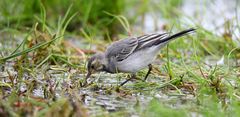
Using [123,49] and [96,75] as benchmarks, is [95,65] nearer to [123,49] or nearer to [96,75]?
[123,49]

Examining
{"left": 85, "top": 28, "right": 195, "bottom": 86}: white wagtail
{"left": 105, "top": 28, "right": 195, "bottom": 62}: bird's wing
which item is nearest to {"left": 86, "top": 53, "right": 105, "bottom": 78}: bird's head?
{"left": 85, "top": 28, "right": 195, "bottom": 86}: white wagtail

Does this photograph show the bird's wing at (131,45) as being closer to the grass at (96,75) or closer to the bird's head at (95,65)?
the bird's head at (95,65)

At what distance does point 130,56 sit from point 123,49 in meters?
0.12

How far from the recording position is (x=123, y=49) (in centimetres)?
863

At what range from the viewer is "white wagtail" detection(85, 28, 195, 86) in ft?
27.9

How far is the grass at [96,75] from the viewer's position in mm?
6664

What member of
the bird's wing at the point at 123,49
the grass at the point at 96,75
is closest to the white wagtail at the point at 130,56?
the bird's wing at the point at 123,49

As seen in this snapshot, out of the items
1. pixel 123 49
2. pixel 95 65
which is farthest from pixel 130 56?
pixel 95 65

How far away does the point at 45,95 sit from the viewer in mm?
7402

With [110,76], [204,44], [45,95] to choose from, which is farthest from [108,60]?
[204,44]

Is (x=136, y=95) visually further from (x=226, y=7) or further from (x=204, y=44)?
(x=226, y=7)

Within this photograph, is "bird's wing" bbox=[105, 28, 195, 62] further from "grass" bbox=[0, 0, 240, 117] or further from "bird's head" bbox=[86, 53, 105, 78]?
"grass" bbox=[0, 0, 240, 117]

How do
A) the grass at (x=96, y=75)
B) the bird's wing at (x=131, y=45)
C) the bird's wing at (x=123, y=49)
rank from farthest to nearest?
1. the bird's wing at (x=123, y=49)
2. the bird's wing at (x=131, y=45)
3. the grass at (x=96, y=75)

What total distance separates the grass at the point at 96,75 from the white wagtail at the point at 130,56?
0.19 m
